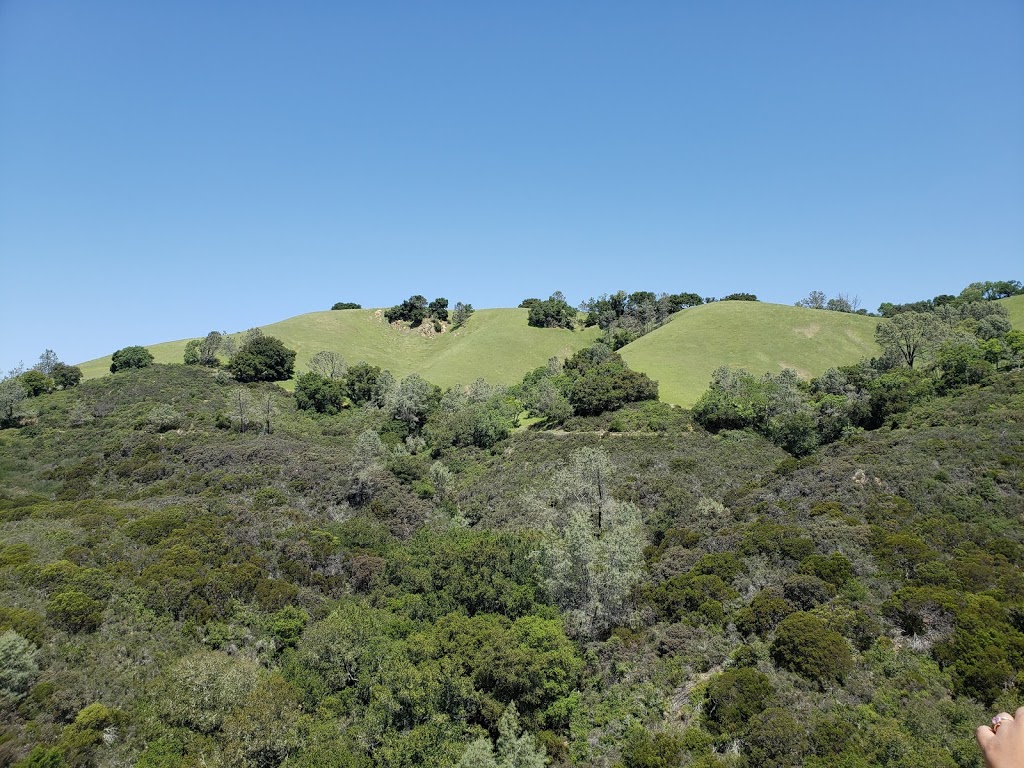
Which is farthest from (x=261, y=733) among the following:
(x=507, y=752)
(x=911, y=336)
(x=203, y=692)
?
(x=911, y=336)

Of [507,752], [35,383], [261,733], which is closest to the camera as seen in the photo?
[261,733]

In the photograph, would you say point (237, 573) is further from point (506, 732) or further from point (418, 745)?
point (506, 732)

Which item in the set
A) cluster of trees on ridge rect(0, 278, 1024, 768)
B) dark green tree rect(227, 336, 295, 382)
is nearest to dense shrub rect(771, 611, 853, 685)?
cluster of trees on ridge rect(0, 278, 1024, 768)

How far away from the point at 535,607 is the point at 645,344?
266 ft

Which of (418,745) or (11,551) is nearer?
(418,745)

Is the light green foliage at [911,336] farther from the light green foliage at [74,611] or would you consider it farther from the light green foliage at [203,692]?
the light green foliage at [74,611]

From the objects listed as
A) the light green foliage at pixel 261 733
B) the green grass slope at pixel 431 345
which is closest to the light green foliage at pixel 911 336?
the green grass slope at pixel 431 345

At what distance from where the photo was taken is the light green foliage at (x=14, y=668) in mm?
21328

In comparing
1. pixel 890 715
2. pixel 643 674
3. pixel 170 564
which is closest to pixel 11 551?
pixel 170 564

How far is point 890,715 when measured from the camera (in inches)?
766

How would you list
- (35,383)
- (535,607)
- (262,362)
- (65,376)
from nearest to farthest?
(535,607) → (35,383) → (65,376) → (262,362)

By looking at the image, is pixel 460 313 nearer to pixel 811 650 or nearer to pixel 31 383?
pixel 31 383

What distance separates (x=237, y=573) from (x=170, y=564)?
351 cm

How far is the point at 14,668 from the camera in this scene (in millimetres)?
21797
